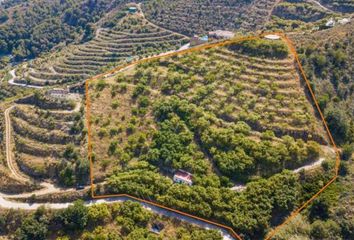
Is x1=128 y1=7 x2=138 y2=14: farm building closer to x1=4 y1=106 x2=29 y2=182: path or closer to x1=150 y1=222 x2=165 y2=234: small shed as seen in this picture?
x1=4 y1=106 x2=29 y2=182: path

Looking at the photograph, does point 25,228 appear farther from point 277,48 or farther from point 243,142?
point 277,48

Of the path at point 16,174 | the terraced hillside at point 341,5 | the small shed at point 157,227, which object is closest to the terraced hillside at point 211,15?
the terraced hillside at point 341,5

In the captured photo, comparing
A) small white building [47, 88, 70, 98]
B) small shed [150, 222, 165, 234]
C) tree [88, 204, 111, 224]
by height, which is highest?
small white building [47, 88, 70, 98]

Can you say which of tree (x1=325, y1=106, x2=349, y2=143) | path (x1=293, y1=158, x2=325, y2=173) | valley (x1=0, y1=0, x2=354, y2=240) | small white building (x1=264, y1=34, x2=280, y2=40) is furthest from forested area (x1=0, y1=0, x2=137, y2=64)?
path (x1=293, y1=158, x2=325, y2=173)

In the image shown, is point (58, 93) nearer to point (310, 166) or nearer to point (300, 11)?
point (310, 166)

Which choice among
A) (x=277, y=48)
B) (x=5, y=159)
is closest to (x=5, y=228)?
(x=5, y=159)

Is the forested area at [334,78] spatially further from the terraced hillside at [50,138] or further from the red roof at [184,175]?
the terraced hillside at [50,138]

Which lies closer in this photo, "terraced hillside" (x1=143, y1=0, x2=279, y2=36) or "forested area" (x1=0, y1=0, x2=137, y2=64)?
"terraced hillside" (x1=143, y1=0, x2=279, y2=36)
